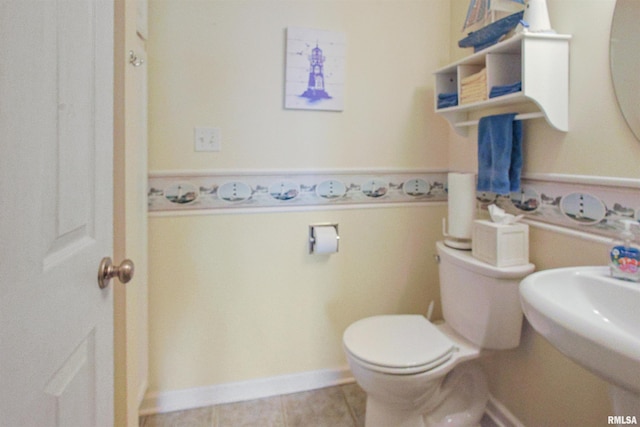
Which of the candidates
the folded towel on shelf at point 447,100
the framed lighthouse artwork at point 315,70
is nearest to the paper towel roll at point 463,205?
the folded towel on shelf at point 447,100

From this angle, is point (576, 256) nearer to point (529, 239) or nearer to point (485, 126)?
point (529, 239)

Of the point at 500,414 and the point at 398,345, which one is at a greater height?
the point at 398,345

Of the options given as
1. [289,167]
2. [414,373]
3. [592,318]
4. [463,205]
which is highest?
[289,167]

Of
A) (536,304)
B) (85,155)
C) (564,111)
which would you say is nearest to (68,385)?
(85,155)

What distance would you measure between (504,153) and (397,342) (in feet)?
→ 2.63

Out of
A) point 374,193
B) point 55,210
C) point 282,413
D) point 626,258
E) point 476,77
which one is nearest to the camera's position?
point 55,210

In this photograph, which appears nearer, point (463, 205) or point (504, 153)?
point (504, 153)

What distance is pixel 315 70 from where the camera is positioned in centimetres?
168

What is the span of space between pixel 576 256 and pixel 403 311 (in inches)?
35.3

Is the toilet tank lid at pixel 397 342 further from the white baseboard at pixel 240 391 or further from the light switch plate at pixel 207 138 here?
the light switch plate at pixel 207 138

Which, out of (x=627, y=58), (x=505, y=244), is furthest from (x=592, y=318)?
(x=627, y=58)

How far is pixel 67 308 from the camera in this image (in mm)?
586

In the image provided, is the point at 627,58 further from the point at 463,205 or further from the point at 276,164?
the point at 276,164

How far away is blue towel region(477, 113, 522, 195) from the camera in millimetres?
1335
